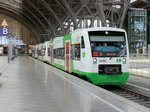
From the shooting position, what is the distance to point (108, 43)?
15.3 meters

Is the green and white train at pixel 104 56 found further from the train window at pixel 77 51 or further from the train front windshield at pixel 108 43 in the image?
the train window at pixel 77 51

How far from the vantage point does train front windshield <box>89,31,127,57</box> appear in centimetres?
1489

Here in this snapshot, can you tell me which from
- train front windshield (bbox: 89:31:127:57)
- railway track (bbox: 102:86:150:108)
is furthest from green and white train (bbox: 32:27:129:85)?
railway track (bbox: 102:86:150:108)

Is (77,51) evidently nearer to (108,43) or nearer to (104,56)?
(108,43)

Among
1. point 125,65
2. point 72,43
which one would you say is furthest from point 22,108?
point 72,43

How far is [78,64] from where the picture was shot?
16.8 meters

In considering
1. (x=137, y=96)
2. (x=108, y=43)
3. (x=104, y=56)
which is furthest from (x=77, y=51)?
(x=137, y=96)

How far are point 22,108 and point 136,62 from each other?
761 inches

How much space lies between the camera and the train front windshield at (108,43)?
586 inches

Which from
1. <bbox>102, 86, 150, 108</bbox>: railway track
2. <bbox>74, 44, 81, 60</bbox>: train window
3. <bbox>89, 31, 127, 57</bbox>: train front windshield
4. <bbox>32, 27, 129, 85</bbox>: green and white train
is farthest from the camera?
<bbox>74, 44, 81, 60</bbox>: train window

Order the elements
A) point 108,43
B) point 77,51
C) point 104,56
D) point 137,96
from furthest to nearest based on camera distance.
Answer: point 77,51, point 108,43, point 104,56, point 137,96

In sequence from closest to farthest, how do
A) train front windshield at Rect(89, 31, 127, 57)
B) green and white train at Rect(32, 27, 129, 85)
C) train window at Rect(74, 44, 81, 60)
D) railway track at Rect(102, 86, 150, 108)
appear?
1. railway track at Rect(102, 86, 150, 108)
2. green and white train at Rect(32, 27, 129, 85)
3. train front windshield at Rect(89, 31, 127, 57)
4. train window at Rect(74, 44, 81, 60)

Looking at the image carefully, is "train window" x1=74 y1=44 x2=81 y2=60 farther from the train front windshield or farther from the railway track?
the railway track

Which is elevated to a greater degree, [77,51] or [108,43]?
[108,43]
